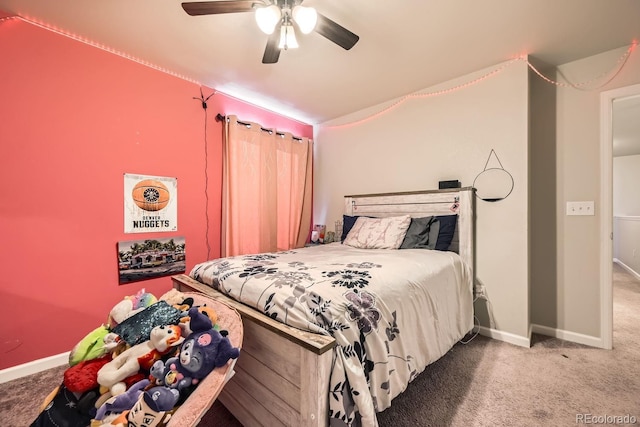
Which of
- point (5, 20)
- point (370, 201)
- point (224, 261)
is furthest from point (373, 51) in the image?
point (5, 20)

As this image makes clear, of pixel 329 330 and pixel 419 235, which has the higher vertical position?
pixel 419 235

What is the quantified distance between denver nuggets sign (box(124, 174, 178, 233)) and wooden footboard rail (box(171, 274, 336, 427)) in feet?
4.48

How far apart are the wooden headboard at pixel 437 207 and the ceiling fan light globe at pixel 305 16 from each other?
189 cm

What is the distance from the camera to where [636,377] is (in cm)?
176

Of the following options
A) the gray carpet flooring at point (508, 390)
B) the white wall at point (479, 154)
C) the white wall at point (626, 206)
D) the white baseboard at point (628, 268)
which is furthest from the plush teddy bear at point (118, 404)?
the white wall at point (626, 206)

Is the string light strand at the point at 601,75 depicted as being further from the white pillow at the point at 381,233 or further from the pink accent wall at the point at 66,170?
the pink accent wall at the point at 66,170

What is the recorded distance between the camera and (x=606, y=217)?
7.06 feet

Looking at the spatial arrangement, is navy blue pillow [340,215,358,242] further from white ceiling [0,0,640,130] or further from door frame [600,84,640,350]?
door frame [600,84,640,350]

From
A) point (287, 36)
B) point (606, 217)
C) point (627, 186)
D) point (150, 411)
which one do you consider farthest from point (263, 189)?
point (627, 186)

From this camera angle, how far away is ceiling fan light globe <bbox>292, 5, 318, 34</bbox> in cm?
146

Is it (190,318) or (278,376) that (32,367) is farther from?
(278,376)

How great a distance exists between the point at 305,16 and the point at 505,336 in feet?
9.57

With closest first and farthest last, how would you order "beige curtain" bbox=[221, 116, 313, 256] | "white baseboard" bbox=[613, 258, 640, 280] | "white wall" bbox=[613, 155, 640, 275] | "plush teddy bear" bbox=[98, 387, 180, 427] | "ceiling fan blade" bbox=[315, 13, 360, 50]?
1. "plush teddy bear" bbox=[98, 387, 180, 427]
2. "ceiling fan blade" bbox=[315, 13, 360, 50]
3. "beige curtain" bbox=[221, 116, 313, 256]
4. "white baseboard" bbox=[613, 258, 640, 280]
5. "white wall" bbox=[613, 155, 640, 275]

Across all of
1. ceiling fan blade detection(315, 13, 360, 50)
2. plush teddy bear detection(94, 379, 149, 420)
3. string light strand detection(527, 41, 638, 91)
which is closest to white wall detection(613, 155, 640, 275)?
string light strand detection(527, 41, 638, 91)
